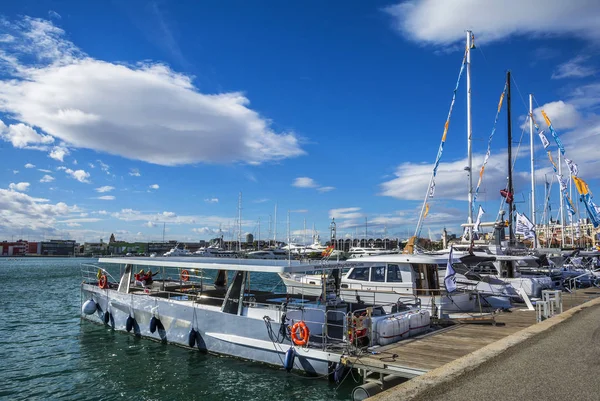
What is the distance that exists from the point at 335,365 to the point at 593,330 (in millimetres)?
7209

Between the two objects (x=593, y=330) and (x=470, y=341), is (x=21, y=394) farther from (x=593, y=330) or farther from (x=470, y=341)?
(x=593, y=330)

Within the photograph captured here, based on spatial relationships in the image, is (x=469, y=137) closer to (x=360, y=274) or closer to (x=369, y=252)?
(x=360, y=274)

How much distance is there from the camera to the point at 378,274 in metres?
18.4

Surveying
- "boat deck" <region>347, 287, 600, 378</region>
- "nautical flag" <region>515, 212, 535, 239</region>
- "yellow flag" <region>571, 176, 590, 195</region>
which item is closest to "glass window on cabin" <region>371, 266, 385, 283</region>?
"boat deck" <region>347, 287, 600, 378</region>

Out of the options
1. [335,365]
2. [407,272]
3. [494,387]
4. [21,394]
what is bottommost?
[21,394]

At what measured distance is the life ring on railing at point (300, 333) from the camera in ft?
39.5

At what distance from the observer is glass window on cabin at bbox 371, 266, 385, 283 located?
18.2 metres

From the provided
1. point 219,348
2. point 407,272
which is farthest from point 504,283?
point 219,348

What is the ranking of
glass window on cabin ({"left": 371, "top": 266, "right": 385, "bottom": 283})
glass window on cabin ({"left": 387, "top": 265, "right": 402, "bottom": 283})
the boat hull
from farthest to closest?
glass window on cabin ({"left": 371, "top": 266, "right": 385, "bottom": 283}) < glass window on cabin ({"left": 387, "top": 265, "right": 402, "bottom": 283}) < the boat hull

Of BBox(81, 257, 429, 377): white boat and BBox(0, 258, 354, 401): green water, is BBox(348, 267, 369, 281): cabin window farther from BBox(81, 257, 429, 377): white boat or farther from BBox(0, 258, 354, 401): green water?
BBox(0, 258, 354, 401): green water

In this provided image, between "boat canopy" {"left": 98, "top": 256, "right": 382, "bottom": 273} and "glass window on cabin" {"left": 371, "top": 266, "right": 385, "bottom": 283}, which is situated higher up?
"boat canopy" {"left": 98, "top": 256, "right": 382, "bottom": 273}

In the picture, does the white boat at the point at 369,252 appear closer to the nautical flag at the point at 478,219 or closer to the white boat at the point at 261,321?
the nautical flag at the point at 478,219

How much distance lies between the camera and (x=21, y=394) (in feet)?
41.1

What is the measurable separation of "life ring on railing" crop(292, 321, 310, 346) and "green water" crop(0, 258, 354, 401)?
1106mm
